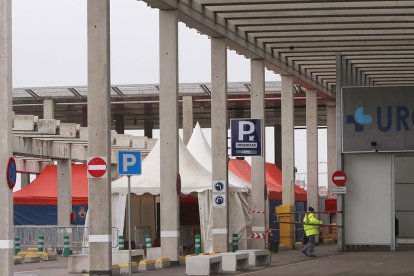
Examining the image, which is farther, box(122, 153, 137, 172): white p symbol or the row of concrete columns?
box(122, 153, 137, 172): white p symbol

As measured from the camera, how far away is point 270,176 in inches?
2532

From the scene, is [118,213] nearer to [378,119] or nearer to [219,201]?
[219,201]

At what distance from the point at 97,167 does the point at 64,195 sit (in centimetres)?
2430

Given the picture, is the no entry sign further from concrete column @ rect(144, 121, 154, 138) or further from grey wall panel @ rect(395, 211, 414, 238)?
concrete column @ rect(144, 121, 154, 138)

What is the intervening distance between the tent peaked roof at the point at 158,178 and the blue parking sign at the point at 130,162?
546 inches

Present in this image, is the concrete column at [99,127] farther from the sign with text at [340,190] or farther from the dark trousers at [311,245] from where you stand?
the sign with text at [340,190]

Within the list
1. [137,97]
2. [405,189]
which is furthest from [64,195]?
[137,97]

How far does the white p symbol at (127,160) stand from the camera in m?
27.0

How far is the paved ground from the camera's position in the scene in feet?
104

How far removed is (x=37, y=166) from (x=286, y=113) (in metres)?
24.0

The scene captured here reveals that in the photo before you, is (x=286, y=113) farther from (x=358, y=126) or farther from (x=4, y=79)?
(x=4, y=79)

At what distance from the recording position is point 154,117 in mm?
83312

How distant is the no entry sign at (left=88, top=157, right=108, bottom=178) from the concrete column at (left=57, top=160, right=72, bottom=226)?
78.7ft

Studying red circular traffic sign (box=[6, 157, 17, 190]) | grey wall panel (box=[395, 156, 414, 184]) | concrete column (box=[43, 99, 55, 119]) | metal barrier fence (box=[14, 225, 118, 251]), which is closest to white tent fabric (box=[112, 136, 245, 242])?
metal barrier fence (box=[14, 225, 118, 251])
